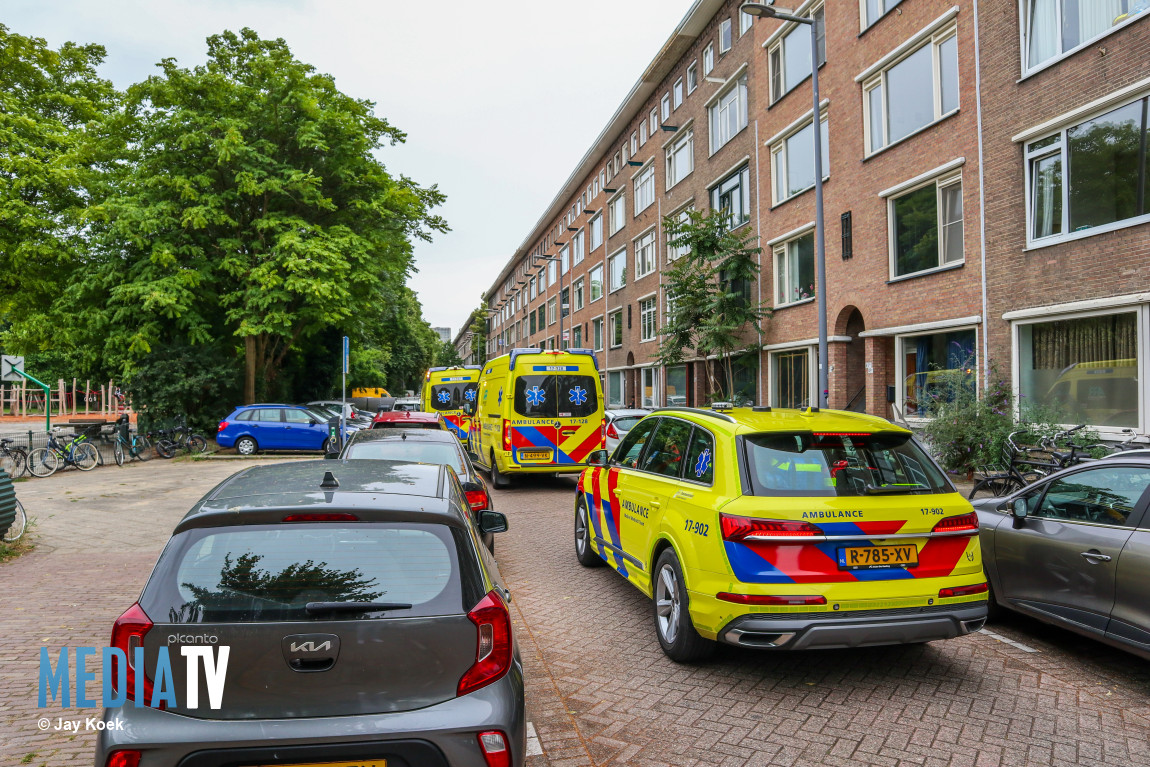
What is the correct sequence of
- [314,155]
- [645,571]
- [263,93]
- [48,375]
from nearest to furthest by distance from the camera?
[645,571] → [263,93] → [314,155] → [48,375]

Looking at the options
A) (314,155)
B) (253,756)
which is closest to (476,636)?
(253,756)

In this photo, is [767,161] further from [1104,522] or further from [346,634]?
[346,634]

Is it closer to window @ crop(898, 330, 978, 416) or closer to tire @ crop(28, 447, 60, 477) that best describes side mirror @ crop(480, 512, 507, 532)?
window @ crop(898, 330, 978, 416)

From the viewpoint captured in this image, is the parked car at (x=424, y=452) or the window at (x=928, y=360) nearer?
the parked car at (x=424, y=452)

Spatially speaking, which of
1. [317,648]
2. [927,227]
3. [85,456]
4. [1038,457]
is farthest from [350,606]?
[85,456]

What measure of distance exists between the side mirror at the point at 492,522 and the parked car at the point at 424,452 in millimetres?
2174

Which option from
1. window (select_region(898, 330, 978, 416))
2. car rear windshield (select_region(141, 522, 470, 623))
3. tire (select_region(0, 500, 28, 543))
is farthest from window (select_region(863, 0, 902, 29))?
tire (select_region(0, 500, 28, 543))

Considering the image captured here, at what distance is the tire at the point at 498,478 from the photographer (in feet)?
Result: 46.5

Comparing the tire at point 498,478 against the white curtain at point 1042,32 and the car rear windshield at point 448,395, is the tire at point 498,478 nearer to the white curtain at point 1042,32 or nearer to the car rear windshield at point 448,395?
the car rear windshield at point 448,395

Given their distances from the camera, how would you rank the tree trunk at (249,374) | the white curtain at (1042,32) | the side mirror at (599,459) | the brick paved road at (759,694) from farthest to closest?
the tree trunk at (249,374) < the white curtain at (1042,32) < the side mirror at (599,459) < the brick paved road at (759,694)

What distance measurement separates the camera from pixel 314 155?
78.0ft

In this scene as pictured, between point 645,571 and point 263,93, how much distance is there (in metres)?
22.3

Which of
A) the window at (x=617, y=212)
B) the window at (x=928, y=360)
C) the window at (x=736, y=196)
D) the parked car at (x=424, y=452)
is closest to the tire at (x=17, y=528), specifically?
the parked car at (x=424, y=452)

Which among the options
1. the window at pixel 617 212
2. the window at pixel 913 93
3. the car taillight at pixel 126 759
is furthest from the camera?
the window at pixel 617 212
